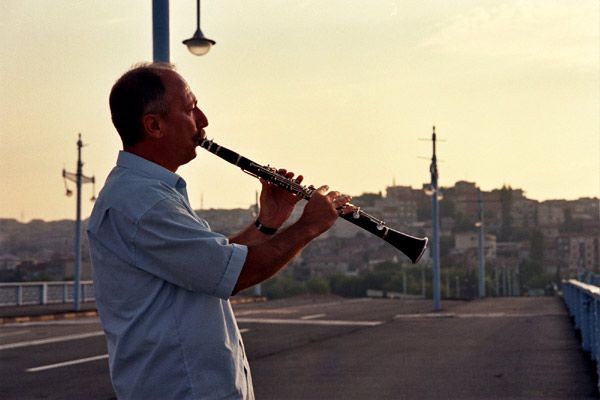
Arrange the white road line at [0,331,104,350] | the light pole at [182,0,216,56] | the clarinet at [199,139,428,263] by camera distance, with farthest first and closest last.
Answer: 1. the white road line at [0,331,104,350]
2. the light pole at [182,0,216,56]
3. the clarinet at [199,139,428,263]

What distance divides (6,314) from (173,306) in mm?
31149

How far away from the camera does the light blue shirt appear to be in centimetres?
304

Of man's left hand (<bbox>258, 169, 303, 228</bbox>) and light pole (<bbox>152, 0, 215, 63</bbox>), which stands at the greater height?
light pole (<bbox>152, 0, 215, 63</bbox>)

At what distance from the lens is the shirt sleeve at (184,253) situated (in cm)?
303

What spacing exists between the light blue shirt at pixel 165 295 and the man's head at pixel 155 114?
0.54 ft

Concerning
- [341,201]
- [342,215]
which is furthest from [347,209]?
[341,201]

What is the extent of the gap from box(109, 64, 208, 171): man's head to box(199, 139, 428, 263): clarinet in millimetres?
412

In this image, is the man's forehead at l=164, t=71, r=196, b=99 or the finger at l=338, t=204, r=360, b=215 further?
the finger at l=338, t=204, r=360, b=215

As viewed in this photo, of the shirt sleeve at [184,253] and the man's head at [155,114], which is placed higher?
the man's head at [155,114]

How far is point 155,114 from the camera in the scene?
10.7 feet

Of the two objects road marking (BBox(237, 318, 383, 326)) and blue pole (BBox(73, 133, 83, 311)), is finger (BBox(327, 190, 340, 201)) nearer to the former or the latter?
road marking (BBox(237, 318, 383, 326))

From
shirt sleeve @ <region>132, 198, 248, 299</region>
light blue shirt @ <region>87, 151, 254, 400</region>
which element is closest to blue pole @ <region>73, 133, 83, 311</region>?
light blue shirt @ <region>87, 151, 254, 400</region>

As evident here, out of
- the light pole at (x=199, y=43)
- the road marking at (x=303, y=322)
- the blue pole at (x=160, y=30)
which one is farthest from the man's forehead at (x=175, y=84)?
the road marking at (x=303, y=322)

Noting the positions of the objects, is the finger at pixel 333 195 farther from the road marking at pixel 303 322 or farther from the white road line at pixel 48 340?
the road marking at pixel 303 322
